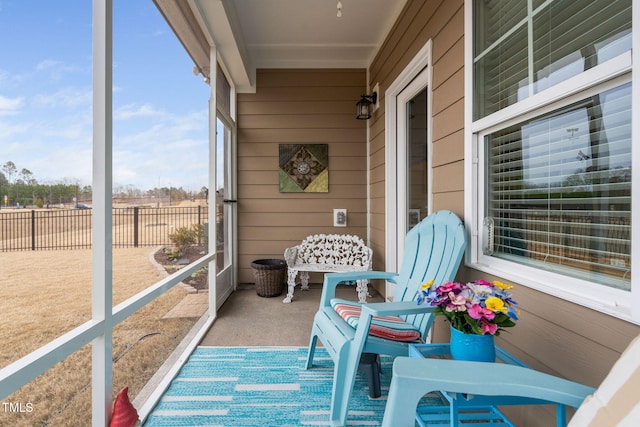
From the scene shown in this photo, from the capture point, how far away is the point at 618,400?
24.6 inches

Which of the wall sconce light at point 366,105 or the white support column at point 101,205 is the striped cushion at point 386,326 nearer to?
the white support column at point 101,205

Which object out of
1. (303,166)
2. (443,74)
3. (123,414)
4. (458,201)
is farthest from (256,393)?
(303,166)

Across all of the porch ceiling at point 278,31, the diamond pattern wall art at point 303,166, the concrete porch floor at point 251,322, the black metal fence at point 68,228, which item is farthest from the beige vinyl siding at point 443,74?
the black metal fence at point 68,228

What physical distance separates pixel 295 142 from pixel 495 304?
3208 millimetres

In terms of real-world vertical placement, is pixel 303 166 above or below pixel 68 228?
above

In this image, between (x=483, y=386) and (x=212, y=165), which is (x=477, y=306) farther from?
(x=212, y=165)

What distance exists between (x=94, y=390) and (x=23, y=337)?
18.9 inches

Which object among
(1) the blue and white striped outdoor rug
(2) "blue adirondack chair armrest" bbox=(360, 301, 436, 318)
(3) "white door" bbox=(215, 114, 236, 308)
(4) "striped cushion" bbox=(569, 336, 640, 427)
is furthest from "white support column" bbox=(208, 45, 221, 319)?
(4) "striped cushion" bbox=(569, 336, 640, 427)

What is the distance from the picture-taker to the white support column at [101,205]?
126 cm

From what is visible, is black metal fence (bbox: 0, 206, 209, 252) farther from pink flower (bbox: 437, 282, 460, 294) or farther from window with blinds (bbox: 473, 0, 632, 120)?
window with blinds (bbox: 473, 0, 632, 120)

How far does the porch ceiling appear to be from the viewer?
2352 mm

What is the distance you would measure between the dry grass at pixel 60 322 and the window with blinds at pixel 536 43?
→ 1.90m

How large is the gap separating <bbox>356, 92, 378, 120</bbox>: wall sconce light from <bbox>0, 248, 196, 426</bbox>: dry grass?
273 cm

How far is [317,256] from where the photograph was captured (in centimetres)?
381
